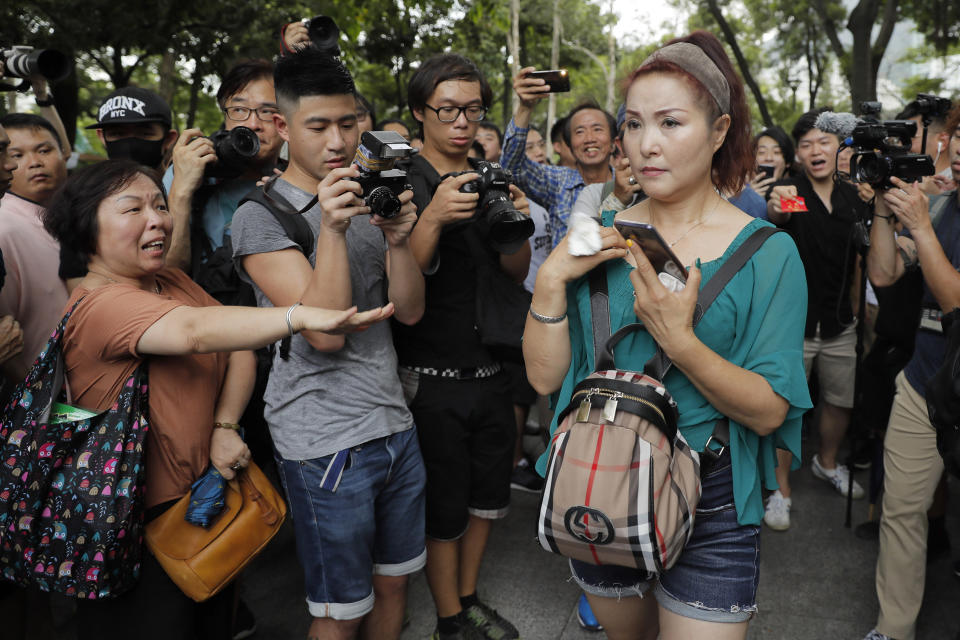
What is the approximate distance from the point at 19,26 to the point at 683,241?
34.9ft

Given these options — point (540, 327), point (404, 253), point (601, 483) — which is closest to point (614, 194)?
point (404, 253)

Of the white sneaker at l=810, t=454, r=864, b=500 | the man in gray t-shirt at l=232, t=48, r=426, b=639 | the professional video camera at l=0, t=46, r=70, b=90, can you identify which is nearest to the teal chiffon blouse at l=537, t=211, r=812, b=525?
the man in gray t-shirt at l=232, t=48, r=426, b=639

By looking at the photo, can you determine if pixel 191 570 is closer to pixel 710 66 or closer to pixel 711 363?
pixel 711 363

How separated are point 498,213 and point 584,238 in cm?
62

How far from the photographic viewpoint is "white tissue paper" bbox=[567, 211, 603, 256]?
1762 millimetres

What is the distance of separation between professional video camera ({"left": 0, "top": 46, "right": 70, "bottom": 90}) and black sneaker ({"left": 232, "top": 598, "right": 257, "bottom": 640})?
7.79 feet

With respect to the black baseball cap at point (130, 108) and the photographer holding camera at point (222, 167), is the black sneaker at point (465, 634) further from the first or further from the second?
the black baseball cap at point (130, 108)

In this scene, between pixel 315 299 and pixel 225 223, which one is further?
pixel 225 223

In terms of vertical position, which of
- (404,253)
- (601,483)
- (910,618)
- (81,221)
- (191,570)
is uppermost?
(81,221)

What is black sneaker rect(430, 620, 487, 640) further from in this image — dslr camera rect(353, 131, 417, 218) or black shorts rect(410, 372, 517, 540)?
dslr camera rect(353, 131, 417, 218)

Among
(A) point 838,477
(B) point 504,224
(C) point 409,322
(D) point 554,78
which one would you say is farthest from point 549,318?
(A) point 838,477

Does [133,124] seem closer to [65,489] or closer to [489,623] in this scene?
[65,489]

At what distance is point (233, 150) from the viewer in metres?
2.99

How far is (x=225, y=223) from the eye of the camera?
10.6ft
